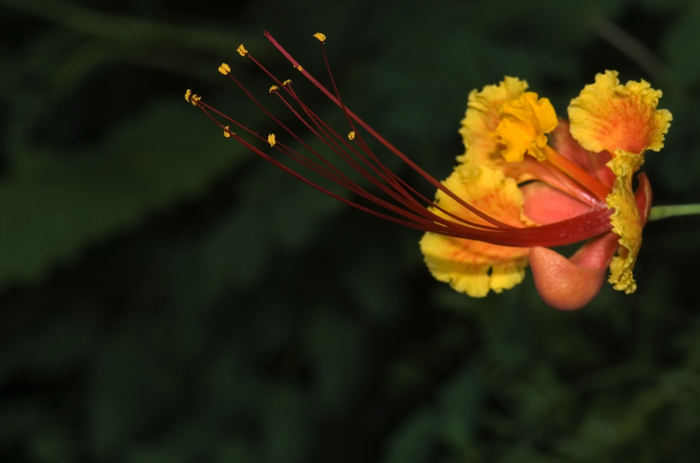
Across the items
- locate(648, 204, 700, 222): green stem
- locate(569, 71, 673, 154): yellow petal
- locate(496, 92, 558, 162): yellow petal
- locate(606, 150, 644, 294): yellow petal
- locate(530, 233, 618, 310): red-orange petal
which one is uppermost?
locate(569, 71, 673, 154): yellow petal

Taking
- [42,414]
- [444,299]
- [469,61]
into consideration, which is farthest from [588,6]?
[42,414]

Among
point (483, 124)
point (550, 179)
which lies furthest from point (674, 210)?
point (483, 124)

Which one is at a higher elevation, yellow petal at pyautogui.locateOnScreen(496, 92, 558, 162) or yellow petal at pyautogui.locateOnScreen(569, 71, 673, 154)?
yellow petal at pyautogui.locateOnScreen(569, 71, 673, 154)

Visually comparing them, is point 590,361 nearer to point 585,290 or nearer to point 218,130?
point 585,290

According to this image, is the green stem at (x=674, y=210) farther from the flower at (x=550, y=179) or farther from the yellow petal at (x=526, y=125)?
the yellow petal at (x=526, y=125)

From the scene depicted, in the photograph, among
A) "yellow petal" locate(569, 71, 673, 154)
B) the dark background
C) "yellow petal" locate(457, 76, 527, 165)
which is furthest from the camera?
the dark background

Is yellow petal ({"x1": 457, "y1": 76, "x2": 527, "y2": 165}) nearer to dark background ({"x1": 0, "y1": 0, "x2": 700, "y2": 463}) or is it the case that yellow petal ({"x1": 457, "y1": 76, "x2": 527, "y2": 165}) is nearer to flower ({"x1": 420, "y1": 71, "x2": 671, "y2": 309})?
flower ({"x1": 420, "y1": 71, "x2": 671, "y2": 309})

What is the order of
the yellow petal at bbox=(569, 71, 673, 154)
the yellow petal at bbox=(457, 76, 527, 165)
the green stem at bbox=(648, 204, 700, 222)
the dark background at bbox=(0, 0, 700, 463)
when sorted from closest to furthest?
the green stem at bbox=(648, 204, 700, 222) → the yellow petal at bbox=(569, 71, 673, 154) → the yellow petal at bbox=(457, 76, 527, 165) → the dark background at bbox=(0, 0, 700, 463)

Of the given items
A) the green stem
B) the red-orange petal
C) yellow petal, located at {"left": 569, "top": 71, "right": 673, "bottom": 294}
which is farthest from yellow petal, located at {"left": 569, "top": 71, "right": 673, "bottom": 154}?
the red-orange petal
